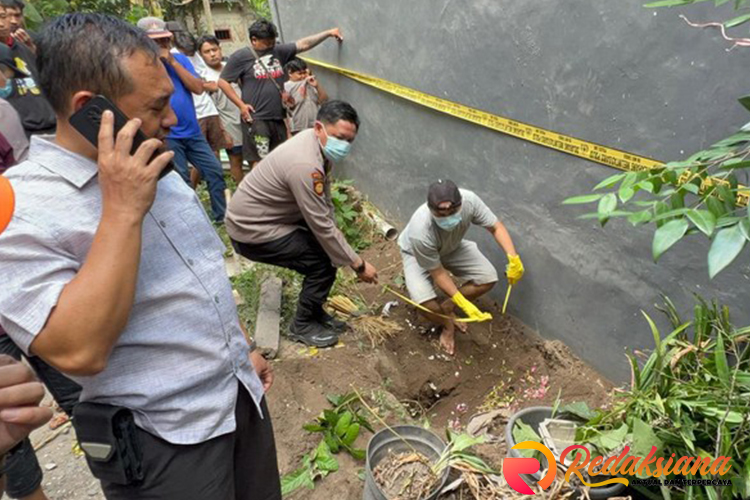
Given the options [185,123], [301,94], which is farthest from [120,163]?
[301,94]

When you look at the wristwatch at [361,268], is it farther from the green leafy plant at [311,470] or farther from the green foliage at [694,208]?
the green foliage at [694,208]

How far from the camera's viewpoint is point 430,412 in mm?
3668

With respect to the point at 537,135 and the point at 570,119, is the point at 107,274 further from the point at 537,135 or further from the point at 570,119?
the point at 537,135

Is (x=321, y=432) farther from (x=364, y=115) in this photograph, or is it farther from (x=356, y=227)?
(x=364, y=115)

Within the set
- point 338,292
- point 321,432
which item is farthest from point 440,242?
point 321,432

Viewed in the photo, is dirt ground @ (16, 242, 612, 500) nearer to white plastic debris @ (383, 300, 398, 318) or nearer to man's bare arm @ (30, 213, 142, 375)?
white plastic debris @ (383, 300, 398, 318)

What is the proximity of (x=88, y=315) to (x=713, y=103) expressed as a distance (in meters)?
2.73

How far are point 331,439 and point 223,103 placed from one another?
16.1ft

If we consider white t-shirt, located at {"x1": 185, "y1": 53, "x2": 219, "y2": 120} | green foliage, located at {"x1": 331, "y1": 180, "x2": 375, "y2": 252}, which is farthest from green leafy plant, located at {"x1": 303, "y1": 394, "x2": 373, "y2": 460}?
white t-shirt, located at {"x1": 185, "y1": 53, "x2": 219, "y2": 120}

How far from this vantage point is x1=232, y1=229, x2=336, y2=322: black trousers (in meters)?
3.60

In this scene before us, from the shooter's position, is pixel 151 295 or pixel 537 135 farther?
pixel 537 135

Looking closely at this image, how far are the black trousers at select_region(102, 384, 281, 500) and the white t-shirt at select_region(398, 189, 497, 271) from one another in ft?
7.54

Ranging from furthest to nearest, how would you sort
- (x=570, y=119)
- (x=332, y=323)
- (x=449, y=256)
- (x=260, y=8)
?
1. (x=260, y=8)
2. (x=449, y=256)
3. (x=332, y=323)
4. (x=570, y=119)

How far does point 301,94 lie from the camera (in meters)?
5.61
